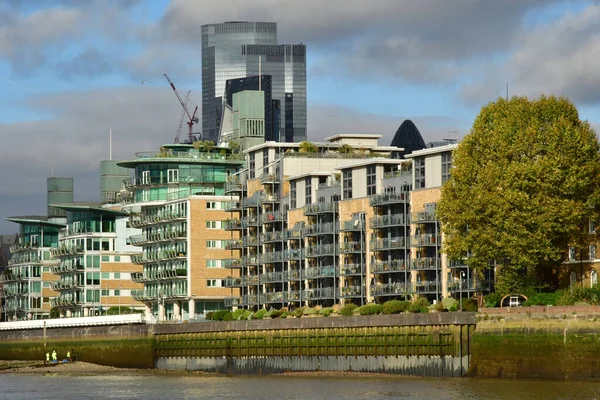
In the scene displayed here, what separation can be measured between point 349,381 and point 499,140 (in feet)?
84.1

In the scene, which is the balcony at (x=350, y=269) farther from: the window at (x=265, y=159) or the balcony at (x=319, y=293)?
the window at (x=265, y=159)

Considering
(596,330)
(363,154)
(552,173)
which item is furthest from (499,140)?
(363,154)

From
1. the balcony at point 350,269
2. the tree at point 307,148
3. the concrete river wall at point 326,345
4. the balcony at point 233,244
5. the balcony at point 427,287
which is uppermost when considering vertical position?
the tree at point 307,148

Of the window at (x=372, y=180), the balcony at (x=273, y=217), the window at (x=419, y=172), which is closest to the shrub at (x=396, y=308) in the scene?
the window at (x=419, y=172)

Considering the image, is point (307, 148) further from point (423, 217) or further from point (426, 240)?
point (426, 240)

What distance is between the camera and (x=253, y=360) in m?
153

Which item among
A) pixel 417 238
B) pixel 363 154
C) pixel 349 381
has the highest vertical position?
pixel 363 154

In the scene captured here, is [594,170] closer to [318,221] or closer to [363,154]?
[318,221]

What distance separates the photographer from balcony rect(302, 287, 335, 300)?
171550 millimetres

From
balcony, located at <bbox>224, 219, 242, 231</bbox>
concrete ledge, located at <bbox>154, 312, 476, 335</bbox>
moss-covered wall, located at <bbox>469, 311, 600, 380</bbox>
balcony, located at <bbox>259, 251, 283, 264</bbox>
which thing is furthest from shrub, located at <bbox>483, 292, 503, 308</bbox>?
balcony, located at <bbox>224, 219, 242, 231</bbox>

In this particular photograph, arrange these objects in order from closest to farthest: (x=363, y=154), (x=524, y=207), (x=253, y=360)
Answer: (x=524, y=207) < (x=253, y=360) < (x=363, y=154)

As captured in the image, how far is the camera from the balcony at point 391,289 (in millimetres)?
159750

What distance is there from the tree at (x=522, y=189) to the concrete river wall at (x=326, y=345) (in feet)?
29.6

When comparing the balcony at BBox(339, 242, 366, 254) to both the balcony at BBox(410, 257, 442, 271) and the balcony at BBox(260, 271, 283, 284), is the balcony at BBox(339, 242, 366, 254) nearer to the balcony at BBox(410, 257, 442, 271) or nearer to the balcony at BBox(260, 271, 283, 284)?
the balcony at BBox(410, 257, 442, 271)
